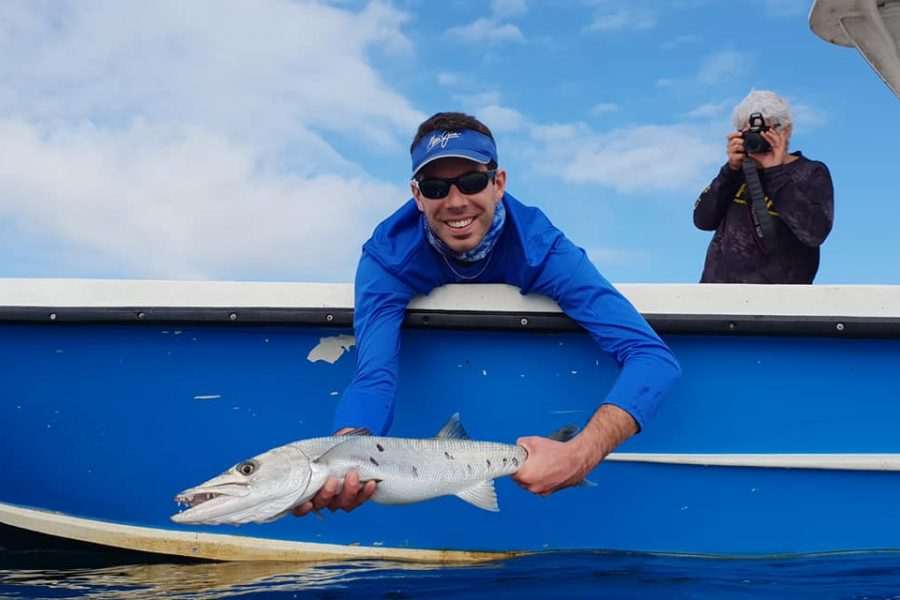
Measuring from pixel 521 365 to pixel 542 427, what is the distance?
0.27m

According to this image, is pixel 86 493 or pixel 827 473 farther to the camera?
pixel 86 493

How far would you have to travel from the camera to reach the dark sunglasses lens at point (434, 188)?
3141 millimetres

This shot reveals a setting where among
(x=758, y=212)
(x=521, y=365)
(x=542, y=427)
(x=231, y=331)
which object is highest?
(x=758, y=212)

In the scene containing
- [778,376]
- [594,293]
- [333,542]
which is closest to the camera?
[594,293]

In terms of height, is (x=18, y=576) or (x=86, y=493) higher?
(x=86, y=493)

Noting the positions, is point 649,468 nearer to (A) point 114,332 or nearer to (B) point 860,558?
(B) point 860,558

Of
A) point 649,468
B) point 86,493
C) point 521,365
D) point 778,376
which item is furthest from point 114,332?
point 778,376

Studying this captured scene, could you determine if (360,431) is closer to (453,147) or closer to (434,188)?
(434,188)

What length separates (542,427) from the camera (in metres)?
3.68

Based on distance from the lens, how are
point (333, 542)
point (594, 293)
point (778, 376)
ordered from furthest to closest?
point (333, 542) < point (778, 376) < point (594, 293)

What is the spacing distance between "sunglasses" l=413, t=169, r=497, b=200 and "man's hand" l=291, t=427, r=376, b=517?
1.08m

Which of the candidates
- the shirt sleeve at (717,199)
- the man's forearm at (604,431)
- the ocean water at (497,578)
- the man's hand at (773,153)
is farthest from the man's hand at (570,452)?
the man's hand at (773,153)

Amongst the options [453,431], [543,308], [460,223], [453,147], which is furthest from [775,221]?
[453,431]

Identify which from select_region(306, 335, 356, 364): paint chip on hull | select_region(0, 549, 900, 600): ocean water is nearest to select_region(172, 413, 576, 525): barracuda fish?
select_region(0, 549, 900, 600): ocean water
